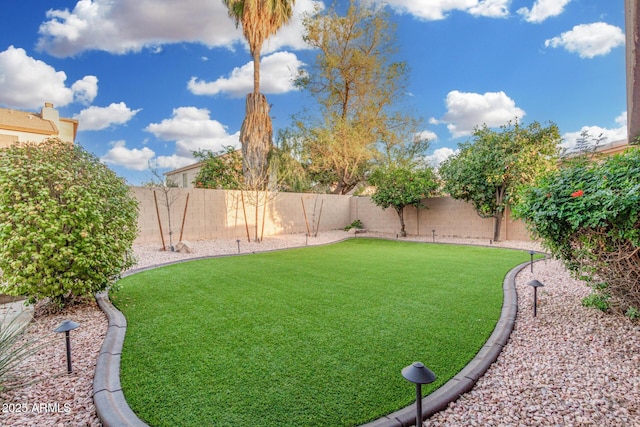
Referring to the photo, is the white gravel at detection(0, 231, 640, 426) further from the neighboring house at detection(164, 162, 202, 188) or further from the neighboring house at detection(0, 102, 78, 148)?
the neighboring house at detection(164, 162, 202, 188)

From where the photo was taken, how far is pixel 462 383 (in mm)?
2104

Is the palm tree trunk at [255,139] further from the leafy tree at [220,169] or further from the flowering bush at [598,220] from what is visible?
the flowering bush at [598,220]

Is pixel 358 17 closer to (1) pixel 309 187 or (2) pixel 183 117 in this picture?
(1) pixel 309 187

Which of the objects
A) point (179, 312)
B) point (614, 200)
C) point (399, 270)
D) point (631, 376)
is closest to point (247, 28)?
point (399, 270)

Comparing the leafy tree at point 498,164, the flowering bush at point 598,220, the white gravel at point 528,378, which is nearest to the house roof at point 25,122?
the white gravel at point 528,378

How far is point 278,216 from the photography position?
12.5 meters

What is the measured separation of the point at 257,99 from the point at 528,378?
11424mm

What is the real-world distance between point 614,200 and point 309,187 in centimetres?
1344

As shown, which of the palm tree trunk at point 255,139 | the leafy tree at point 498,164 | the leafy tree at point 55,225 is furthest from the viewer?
the palm tree trunk at point 255,139

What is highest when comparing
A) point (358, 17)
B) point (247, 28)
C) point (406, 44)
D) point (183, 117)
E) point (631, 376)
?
point (358, 17)

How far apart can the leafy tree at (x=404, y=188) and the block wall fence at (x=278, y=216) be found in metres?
0.86

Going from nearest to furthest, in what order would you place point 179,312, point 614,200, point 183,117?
point 614,200
point 179,312
point 183,117

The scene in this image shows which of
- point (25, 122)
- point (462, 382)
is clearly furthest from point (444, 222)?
point (25, 122)

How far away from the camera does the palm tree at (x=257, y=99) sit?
11.1m
